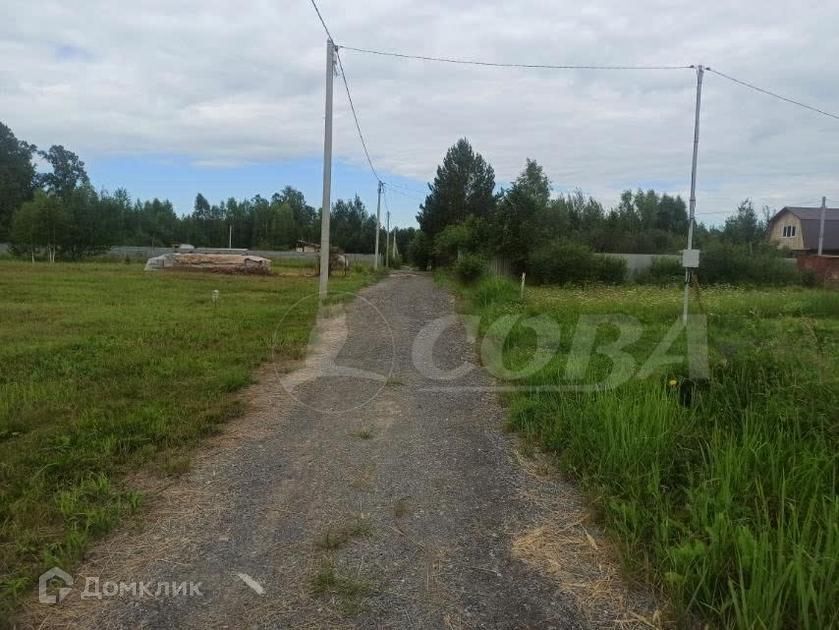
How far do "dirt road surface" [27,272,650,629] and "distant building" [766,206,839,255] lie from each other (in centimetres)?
4615

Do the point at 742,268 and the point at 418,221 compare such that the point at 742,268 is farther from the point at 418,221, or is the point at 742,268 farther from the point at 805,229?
the point at 418,221

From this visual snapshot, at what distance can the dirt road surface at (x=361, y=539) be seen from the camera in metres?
2.31

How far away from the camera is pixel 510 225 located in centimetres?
2550

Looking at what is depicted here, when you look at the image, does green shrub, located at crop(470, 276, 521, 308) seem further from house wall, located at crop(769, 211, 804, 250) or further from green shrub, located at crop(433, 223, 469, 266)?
house wall, located at crop(769, 211, 804, 250)

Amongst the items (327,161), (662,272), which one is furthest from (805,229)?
(327,161)

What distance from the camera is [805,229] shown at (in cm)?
4688

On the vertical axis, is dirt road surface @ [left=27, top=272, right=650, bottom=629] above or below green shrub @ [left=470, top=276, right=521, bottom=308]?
below

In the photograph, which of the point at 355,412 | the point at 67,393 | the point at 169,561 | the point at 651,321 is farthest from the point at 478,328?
the point at 169,561

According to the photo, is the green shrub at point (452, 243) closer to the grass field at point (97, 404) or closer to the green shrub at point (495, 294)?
the green shrub at point (495, 294)

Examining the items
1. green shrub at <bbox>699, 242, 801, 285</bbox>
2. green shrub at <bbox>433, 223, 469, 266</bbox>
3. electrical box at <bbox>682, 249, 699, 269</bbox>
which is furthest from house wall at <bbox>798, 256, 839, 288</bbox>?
electrical box at <bbox>682, 249, 699, 269</bbox>

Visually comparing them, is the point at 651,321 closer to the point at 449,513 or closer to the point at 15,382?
the point at 449,513

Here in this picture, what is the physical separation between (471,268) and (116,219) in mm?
51632

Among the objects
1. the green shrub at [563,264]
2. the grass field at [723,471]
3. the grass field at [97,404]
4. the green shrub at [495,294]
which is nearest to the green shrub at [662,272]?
the green shrub at [563,264]

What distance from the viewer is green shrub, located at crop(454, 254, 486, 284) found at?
22.5 m
